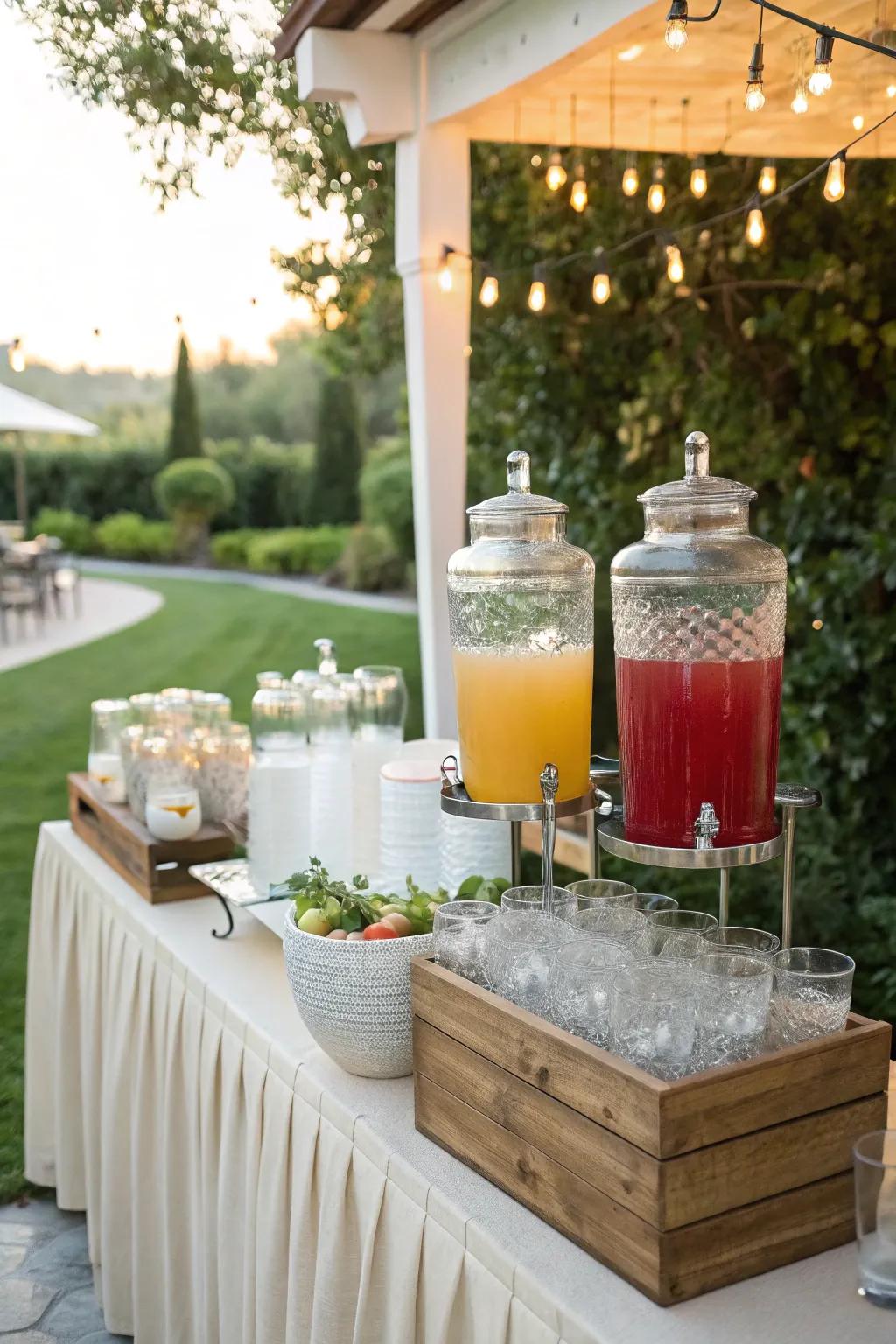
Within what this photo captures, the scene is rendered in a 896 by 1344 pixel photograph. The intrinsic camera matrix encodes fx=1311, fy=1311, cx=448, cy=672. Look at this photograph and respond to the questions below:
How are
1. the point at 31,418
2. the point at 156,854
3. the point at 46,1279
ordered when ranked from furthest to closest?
the point at 31,418
the point at 46,1279
the point at 156,854

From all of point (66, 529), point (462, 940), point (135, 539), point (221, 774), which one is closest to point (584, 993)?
point (462, 940)

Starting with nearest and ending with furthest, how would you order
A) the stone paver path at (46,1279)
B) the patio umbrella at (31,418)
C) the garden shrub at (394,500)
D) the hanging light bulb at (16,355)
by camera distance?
the stone paver path at (46,1279) → the hanging light bulb at (16,355) → the patio umbrella at (31,418) → the garden shrub at (394,500)

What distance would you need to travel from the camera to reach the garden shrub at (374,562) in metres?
12.7

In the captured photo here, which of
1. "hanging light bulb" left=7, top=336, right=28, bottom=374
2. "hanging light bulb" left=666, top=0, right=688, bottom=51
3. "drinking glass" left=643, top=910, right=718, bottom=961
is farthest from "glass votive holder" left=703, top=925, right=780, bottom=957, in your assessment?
"hanging light bulb" left=7, top=336, right=28, bottom=374

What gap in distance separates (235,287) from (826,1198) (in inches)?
468

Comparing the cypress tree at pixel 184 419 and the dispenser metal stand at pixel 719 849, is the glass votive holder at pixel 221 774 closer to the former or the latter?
the dispenser metal stand at pixel 719 849

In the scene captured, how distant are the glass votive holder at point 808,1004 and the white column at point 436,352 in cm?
190

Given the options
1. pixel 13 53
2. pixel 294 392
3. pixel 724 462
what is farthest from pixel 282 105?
pixel 294 392

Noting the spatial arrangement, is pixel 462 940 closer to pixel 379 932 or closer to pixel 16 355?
pixel 379 932

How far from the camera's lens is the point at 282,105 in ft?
15.6

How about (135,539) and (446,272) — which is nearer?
(446,272)

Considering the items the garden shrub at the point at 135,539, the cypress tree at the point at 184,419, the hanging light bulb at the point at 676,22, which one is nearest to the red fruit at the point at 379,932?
the hanging light bulb at the point at 676,22

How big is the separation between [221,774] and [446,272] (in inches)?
54.6

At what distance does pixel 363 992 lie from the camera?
138 cm
